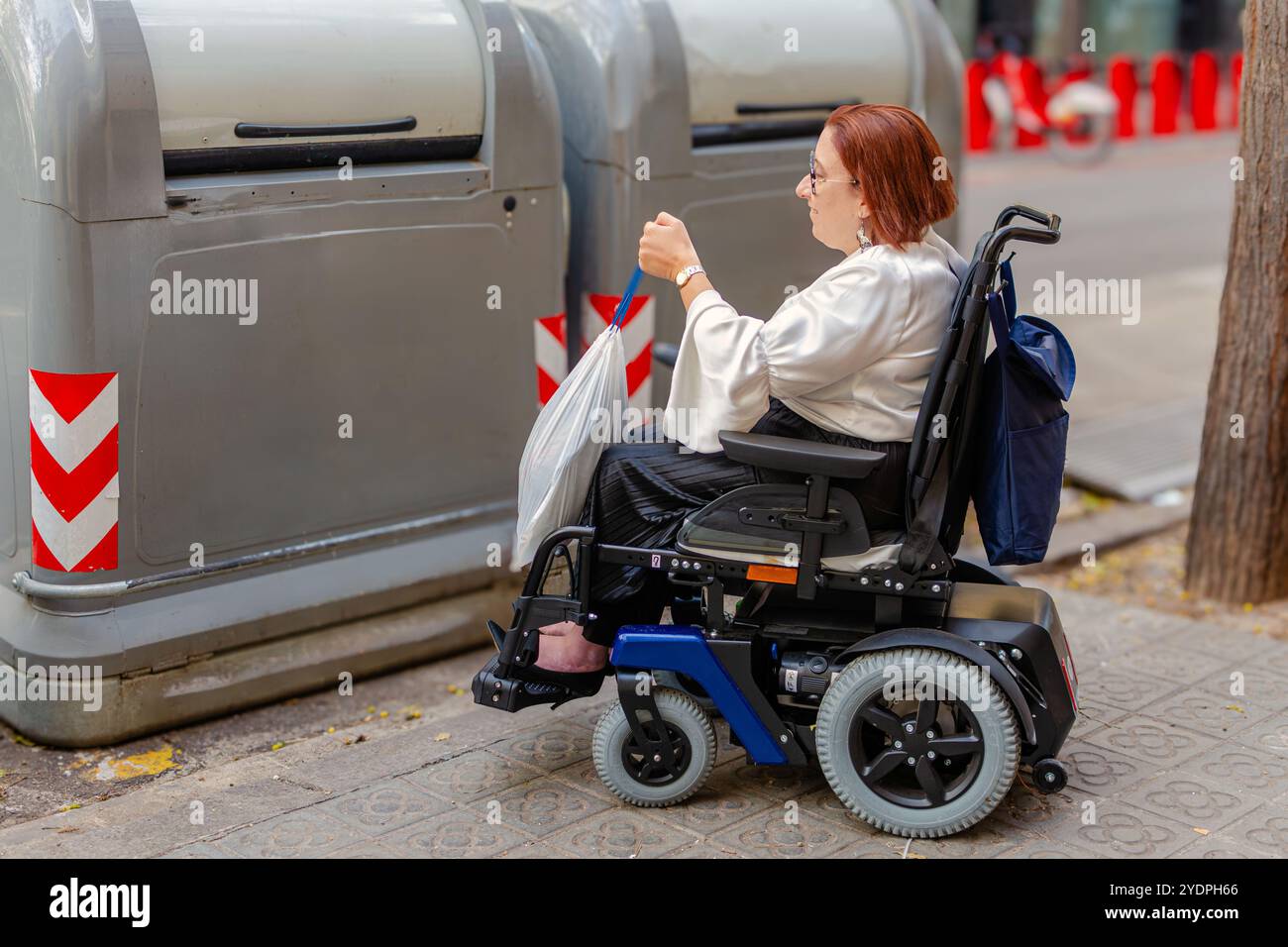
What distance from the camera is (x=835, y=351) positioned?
3084mm

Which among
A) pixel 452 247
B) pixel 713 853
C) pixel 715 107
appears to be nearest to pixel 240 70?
pixel 452 247

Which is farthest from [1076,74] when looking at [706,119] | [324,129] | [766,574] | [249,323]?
[766,574]

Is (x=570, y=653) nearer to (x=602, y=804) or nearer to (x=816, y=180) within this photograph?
(x=602, y=804)

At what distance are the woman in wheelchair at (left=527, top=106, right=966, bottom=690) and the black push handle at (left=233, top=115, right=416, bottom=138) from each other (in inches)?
39.9

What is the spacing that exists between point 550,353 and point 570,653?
1.26m

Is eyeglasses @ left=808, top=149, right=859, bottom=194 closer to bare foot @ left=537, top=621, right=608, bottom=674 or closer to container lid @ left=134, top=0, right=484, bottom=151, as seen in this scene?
bare foot @ left=537, top=621, right=608, bottom=674

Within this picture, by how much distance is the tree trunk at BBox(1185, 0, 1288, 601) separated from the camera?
434cm

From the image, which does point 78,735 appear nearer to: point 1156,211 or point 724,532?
point 724,532

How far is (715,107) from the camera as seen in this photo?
14.9 feet

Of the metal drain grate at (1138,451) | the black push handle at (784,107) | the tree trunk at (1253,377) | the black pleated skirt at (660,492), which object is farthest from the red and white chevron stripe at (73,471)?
the metal drain grate at (1138,451)

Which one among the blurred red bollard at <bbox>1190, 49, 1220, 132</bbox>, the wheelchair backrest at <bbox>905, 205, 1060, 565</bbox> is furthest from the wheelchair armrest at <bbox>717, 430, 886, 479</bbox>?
the blurred red bollard at <bbox>1190, 49, 1220, 132</bbox>

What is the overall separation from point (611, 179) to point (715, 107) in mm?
404

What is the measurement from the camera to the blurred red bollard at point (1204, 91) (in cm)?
2005
